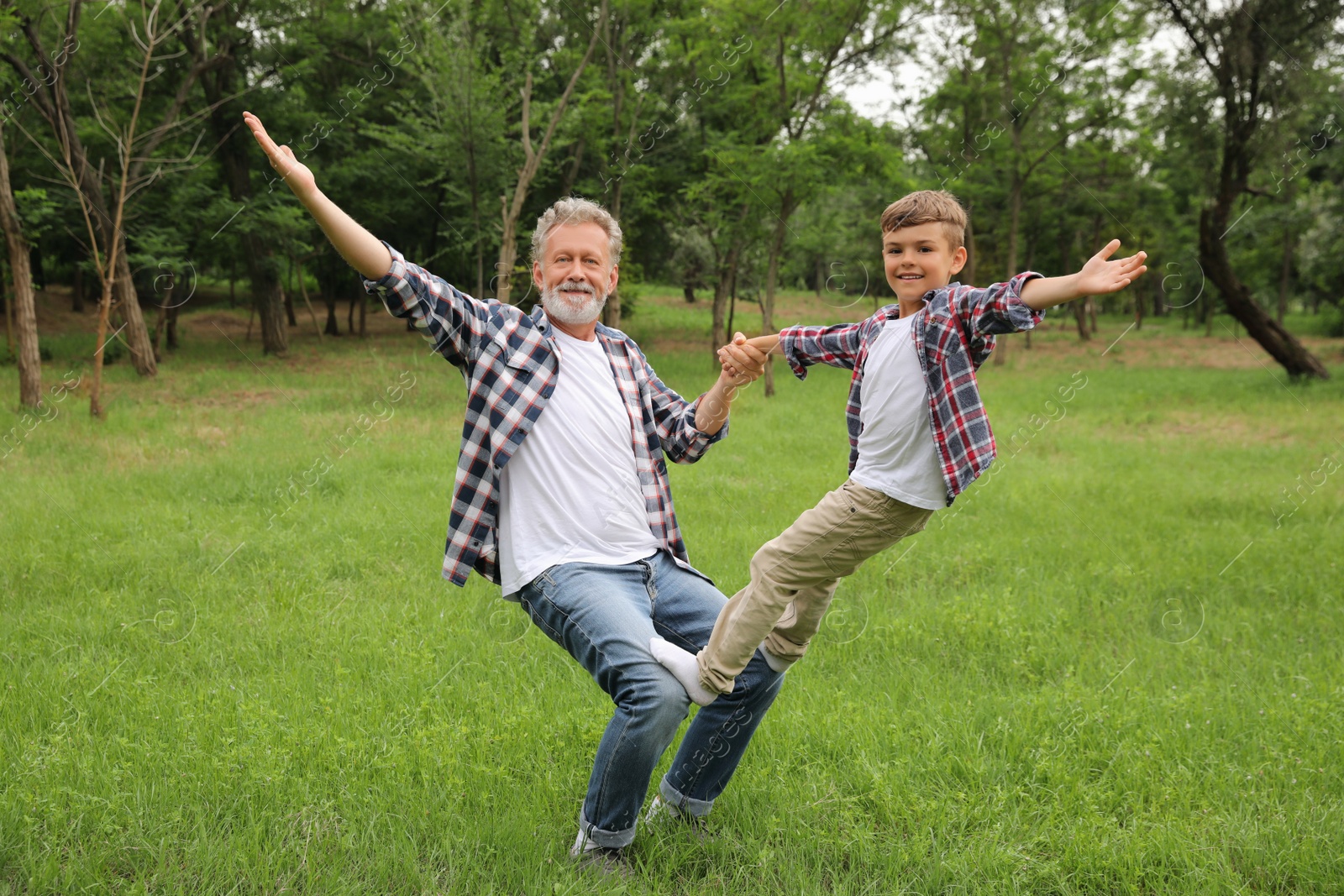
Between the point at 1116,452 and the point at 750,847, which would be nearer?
the point at 750,847

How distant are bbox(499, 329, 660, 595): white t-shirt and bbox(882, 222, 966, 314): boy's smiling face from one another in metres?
1.08

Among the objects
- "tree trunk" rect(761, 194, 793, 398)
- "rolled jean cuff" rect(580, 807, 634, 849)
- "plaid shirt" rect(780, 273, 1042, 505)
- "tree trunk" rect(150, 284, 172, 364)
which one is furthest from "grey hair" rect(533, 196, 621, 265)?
"tree trunk" rect(150, 284, 172, 364)

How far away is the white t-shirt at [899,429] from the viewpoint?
9.44 ft

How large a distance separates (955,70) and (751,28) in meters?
9.68

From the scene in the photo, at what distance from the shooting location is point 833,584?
3070mm

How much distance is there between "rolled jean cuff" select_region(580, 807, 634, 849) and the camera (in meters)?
2.94

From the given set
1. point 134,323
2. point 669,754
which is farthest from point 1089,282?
point 134,323

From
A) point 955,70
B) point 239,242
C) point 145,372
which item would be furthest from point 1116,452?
point 239,242

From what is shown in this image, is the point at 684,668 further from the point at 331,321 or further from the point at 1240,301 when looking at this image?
the point at 331,321

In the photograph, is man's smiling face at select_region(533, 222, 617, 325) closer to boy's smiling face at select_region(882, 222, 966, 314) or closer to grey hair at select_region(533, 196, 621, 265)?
grey hair at select_region(533, 196, 621, 265)

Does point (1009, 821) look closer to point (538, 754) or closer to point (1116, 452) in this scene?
point (538, 754)

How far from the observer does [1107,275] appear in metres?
2.41

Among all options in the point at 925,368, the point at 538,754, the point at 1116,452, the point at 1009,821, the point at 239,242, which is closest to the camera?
the point at 925,368

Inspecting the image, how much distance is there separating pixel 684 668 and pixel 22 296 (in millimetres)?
14006
